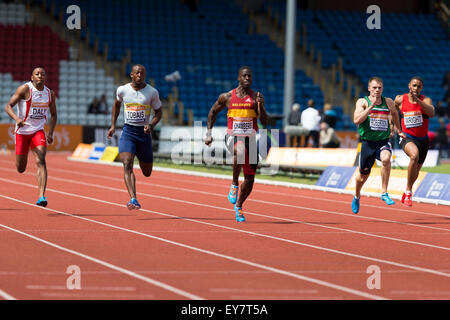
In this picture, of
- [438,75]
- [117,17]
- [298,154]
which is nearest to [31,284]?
[298,154]

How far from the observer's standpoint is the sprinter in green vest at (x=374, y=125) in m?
12.7

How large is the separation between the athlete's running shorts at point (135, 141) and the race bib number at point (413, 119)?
4.05 m

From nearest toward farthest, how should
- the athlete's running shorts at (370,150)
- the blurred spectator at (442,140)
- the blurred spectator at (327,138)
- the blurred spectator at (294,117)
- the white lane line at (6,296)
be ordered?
the white lane line at (6,296) < the athlete's running shorts at (370,150) < the blurred spectator at (327,138) < the blurred spectator at (294,117) < the blurred spectator at (442,140)

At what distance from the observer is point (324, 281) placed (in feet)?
24.5

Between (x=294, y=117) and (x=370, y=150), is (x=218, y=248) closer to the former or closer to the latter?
(x=370, y=150)

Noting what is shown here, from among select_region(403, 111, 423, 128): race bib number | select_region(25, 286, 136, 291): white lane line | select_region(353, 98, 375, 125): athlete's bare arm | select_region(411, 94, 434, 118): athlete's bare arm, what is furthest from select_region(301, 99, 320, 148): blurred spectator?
select_region(25, 286, 136, 291): white lane line

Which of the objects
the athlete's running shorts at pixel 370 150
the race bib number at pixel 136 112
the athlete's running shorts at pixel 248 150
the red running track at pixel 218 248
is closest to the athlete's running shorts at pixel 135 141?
the race bib number at pixel 136 112

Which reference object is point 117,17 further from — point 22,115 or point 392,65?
point 22,115

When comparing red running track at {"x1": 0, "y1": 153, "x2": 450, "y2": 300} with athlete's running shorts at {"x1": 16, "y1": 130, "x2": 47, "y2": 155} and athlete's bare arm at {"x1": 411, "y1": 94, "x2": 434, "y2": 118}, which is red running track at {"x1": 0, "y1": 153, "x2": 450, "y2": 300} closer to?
athlete's running shorts at {"x1": 16, "y1": 130, "x2": 47, "y2": 155}

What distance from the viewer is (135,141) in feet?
40.8

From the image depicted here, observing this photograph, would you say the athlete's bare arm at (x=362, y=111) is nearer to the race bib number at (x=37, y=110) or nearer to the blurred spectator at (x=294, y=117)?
the race bib number at (x=37, y=110)

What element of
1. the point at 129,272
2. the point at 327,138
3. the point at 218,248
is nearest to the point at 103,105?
the point at 327,138

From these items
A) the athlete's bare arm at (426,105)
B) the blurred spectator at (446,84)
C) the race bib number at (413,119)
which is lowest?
the race bib number at (413,119)

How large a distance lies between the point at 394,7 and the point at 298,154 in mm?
26339
